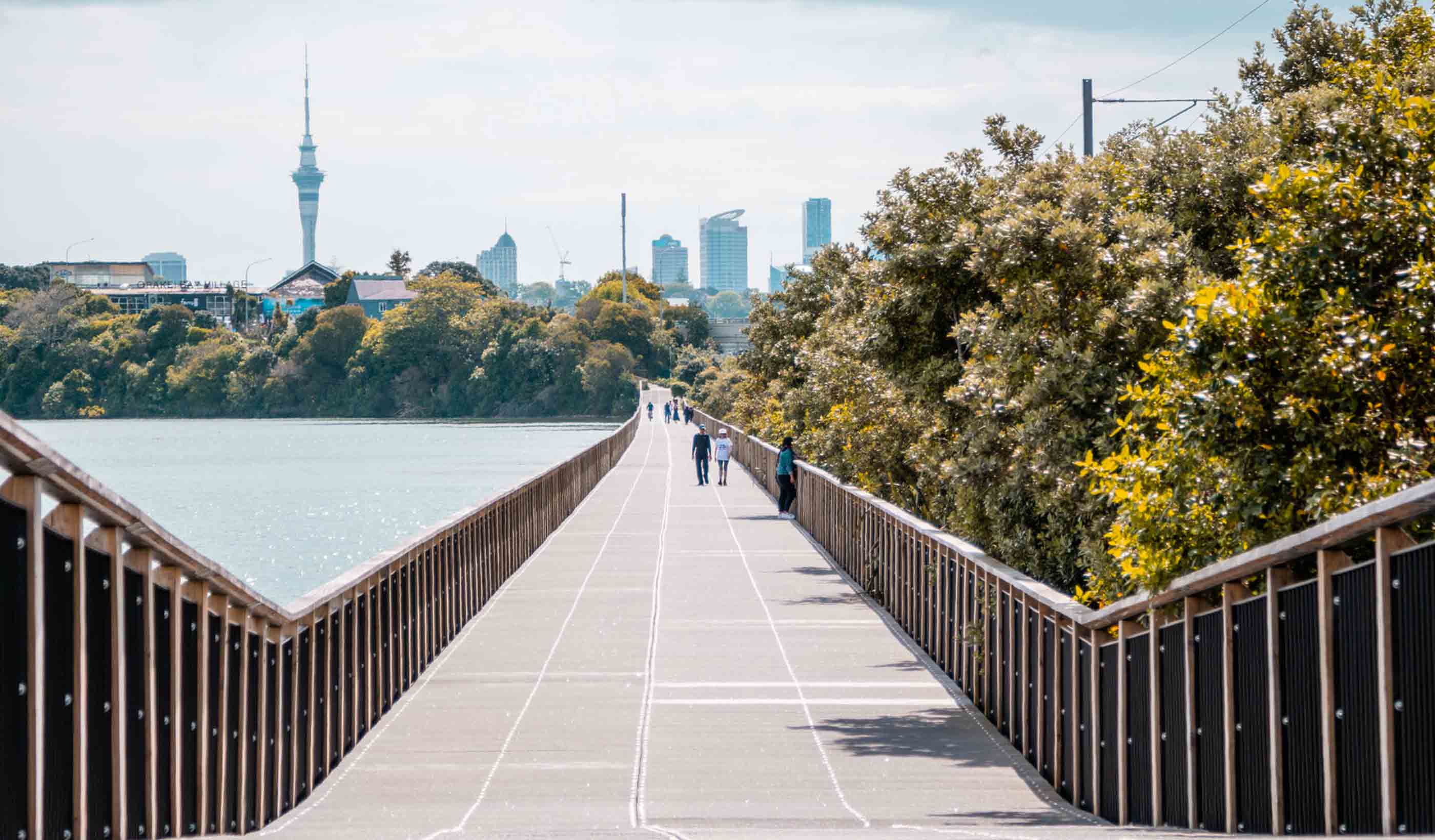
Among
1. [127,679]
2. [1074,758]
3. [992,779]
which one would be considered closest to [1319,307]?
[1074,758]

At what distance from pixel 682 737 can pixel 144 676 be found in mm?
4317

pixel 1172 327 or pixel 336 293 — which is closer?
pixel 1172 327

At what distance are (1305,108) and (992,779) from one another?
471cm

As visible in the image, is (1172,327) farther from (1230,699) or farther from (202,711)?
(202,711)

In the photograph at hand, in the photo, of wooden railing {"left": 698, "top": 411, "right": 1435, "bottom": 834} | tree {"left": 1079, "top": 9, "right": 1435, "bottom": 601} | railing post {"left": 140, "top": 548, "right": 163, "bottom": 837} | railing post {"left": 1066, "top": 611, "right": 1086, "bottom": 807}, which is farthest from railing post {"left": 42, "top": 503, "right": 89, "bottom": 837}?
railing post {"left": 1066, "top": 611, "right": 1086, "bottom": 807}

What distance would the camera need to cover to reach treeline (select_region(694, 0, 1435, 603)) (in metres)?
6.72

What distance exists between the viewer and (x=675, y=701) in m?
10.5

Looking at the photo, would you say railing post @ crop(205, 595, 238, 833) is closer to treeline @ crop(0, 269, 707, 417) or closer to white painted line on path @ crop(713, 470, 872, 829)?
white painted line on path @ crop(713, 470, 872, 829)

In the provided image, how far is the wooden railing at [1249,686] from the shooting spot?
4.56m

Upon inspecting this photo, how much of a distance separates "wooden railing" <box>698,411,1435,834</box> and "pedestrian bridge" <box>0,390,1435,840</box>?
0.05ft

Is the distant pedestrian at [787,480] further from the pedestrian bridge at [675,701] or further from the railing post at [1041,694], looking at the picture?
the railing post at [1041,694]

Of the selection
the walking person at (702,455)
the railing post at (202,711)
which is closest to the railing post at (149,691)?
the railing post at (202,711)

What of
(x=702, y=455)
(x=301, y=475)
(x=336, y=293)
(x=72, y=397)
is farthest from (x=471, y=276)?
(x=702, y=455)

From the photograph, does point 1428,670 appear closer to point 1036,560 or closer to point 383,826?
point 383,826
